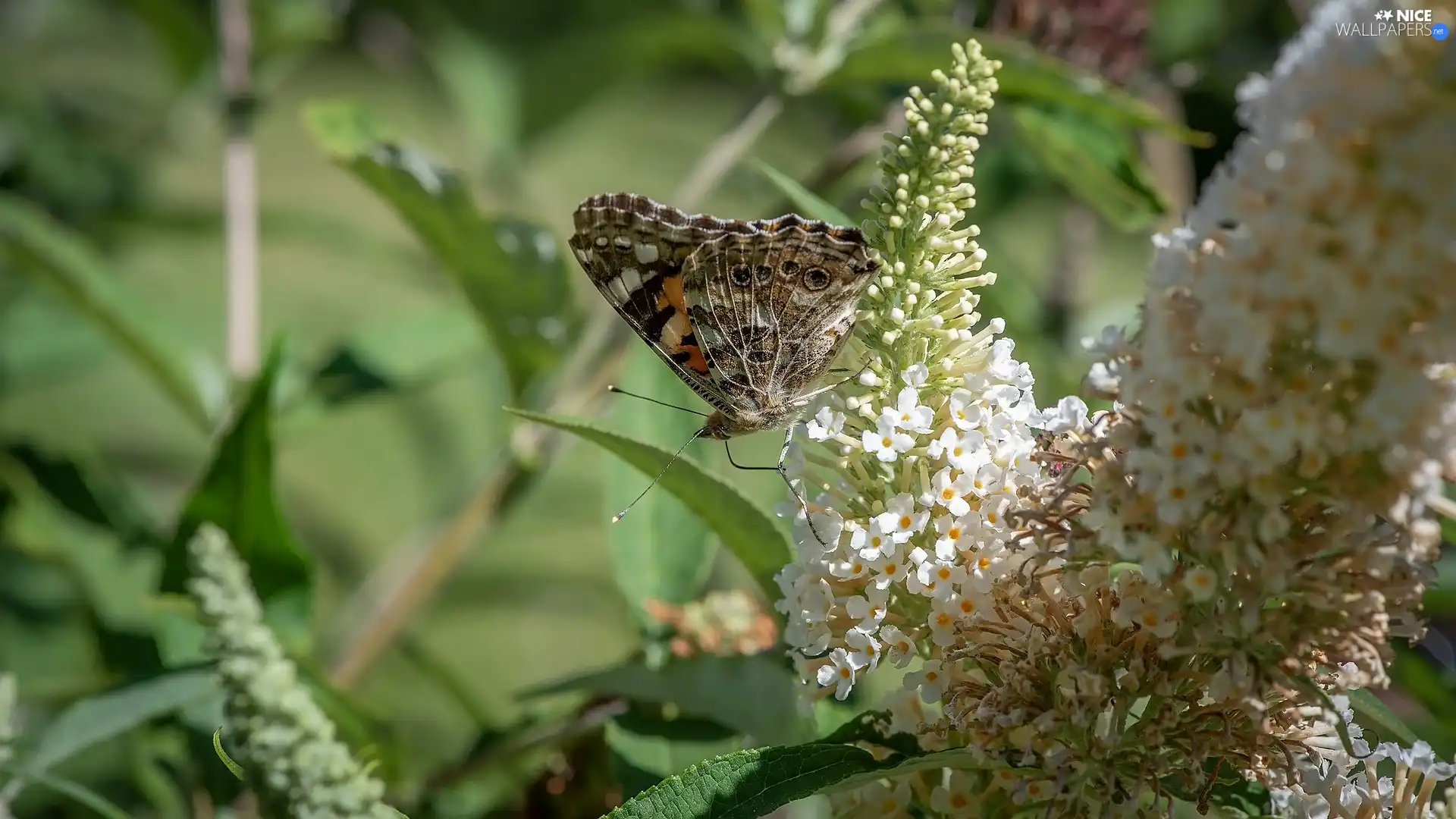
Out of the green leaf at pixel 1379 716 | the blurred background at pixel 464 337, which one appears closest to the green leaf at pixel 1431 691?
the blurred background at pixel 464 337

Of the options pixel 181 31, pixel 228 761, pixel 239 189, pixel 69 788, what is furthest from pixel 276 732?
pixel 181 31

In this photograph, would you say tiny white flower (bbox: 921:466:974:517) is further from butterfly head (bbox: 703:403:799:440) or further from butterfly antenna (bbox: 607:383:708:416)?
butterfly antenna (bbox: 607:383:708:416)

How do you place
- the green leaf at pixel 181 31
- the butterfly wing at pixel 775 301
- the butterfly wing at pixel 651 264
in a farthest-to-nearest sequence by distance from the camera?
the green leaf at pixel 181 31 → the butterfly wing at pixel 651 264 → the butterfly wing at pixel 775 301

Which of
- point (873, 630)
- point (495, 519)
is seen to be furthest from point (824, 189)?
point (873, 630)

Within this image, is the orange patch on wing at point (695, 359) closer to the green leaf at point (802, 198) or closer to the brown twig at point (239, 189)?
the green leaf at point (802, 198)

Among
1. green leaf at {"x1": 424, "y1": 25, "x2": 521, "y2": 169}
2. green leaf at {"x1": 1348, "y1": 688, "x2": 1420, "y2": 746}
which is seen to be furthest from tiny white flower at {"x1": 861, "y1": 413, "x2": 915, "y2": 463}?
green leaf at {"x1": 424, "y1": 25, "x2": 521, "y2": 169}

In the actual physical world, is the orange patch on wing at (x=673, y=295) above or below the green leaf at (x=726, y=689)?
above
